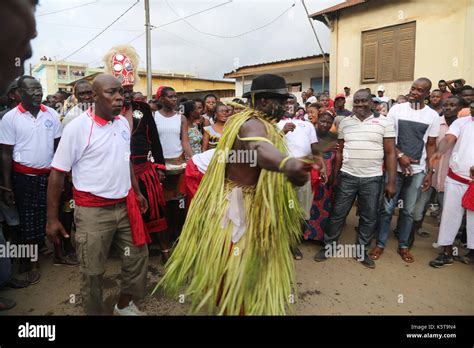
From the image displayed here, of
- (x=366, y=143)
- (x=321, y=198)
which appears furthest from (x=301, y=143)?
(x=321, y=198)

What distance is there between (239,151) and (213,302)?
1.05 meters

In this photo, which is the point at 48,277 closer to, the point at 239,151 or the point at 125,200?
the point at 125,200

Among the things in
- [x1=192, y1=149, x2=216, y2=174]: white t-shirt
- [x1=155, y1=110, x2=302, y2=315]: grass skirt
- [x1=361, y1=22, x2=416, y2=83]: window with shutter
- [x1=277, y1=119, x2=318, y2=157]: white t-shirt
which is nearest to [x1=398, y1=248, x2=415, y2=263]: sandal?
[x1=277, y1=119, x2=318, y2=157]: white t-shirt

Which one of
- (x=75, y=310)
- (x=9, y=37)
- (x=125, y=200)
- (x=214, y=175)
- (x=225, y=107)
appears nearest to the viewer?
(x=9, y=37)

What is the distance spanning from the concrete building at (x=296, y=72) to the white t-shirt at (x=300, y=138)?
1108 centimetres

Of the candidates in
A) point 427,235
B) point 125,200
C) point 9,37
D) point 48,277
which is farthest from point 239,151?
point 427,235

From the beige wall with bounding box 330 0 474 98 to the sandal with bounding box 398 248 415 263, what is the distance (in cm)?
641

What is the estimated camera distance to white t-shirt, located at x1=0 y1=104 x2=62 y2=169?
3.56 m

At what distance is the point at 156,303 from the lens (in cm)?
326

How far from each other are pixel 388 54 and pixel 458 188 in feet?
24.8

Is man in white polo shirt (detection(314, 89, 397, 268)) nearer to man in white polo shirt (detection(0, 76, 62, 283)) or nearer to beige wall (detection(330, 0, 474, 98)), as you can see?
man in white polo shirt (detection(0, 76, 62, 283))

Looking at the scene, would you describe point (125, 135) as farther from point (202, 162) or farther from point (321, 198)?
point (321, 198)

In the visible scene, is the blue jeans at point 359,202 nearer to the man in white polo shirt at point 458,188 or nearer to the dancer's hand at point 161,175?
the man in white polo shirt at point 458,188

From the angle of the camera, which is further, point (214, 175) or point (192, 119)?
point (192, 119)
